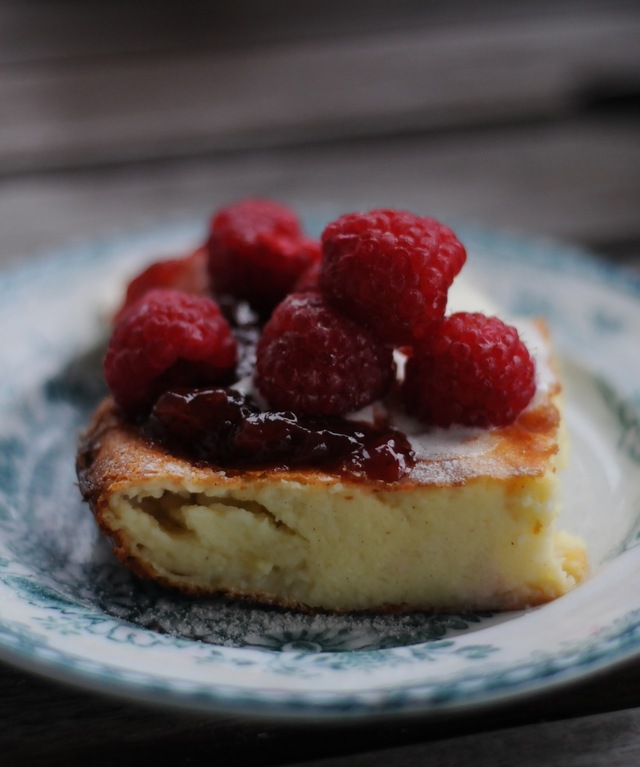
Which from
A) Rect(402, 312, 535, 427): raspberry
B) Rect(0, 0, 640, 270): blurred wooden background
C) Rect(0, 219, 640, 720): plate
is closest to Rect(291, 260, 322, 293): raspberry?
Rect(402, 312, 535, 427): raspberry

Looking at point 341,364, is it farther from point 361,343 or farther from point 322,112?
point 322,112

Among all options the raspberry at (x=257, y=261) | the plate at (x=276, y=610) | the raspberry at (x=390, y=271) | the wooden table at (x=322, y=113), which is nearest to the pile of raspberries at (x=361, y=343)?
the raspberry at (x=390, y=271)

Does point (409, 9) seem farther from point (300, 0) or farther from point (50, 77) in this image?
point (50, 77)

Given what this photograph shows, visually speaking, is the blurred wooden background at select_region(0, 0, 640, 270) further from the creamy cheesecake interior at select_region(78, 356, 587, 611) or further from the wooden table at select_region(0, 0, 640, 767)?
the creamy cheesecake interior at select_region(78, 356, 587, 611)

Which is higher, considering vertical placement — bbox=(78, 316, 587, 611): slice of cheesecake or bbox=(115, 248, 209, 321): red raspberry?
bbox=(115, 248, 209, 321): red raspberry

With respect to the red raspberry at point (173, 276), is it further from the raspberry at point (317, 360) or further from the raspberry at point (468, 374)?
the raspberry at point (468, 374)

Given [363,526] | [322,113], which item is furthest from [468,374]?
[322,113]

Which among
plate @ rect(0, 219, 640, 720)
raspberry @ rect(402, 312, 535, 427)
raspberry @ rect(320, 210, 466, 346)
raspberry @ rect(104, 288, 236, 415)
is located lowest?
plate @ rect(0, 219, 640, 720)
